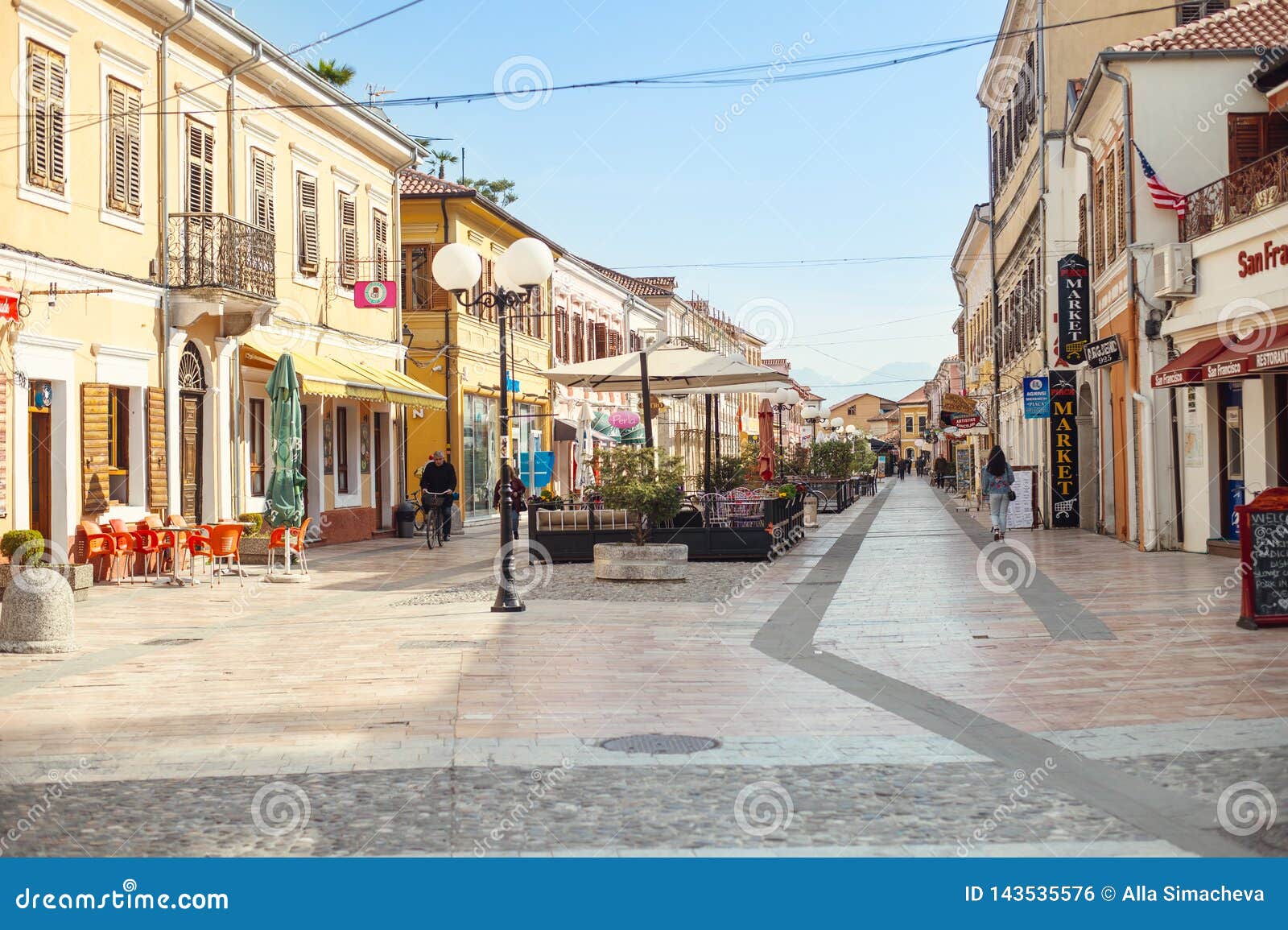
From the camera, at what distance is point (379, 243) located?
2823 centimetres

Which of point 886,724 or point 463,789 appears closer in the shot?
point 463,789

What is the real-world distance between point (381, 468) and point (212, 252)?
993 centimetres

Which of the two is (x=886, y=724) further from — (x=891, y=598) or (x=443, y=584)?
(x=443, y=584)

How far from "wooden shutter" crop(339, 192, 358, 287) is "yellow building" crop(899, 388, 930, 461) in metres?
122

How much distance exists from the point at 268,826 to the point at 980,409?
1816 inches

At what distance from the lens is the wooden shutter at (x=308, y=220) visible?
79.2 feet

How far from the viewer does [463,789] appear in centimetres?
610

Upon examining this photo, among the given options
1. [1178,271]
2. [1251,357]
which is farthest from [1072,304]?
[1251,357]

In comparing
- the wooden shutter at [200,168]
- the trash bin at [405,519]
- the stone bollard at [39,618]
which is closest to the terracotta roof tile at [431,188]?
the trash bin at [405,519]

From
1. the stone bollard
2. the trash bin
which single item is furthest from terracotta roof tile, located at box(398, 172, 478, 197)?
the stone bollard

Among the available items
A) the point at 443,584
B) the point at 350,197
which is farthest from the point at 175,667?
the point at 350,197

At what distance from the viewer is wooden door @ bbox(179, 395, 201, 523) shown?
19578mm

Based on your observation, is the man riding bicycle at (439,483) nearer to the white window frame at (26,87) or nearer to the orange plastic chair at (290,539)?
the orange plastic chair at (290,539)

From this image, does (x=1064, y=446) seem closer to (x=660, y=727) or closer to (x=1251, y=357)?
(x=1251, y=357)
